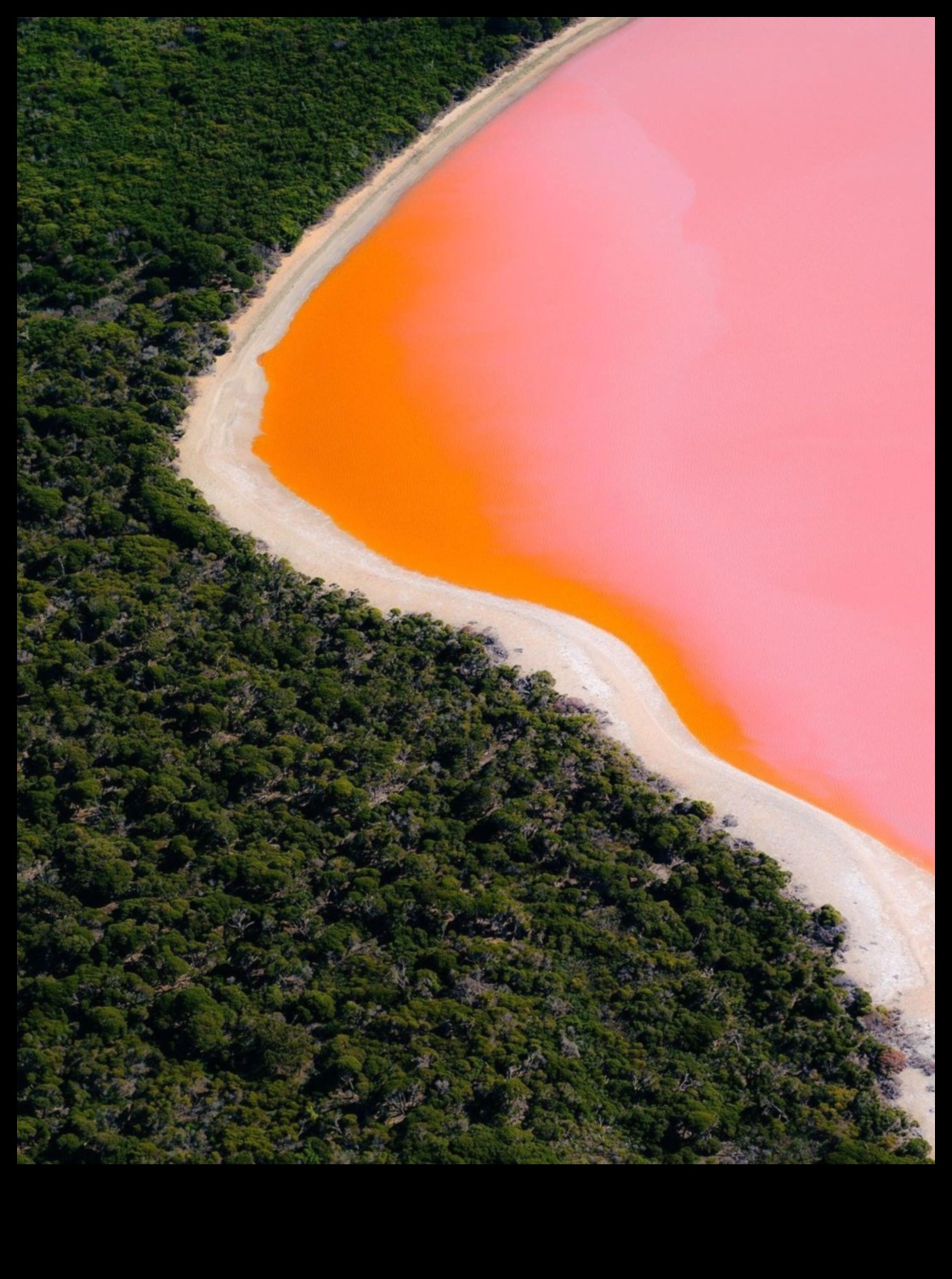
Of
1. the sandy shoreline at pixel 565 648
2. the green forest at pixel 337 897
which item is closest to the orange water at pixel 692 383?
the sandy shoreline at pixel 565 648

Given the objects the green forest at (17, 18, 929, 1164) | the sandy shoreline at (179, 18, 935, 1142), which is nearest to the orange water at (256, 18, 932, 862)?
the sandy shoreline at (179, 18, 935, 1142)

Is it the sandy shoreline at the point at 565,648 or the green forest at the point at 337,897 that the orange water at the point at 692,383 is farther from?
the green forest at the point at 337,897

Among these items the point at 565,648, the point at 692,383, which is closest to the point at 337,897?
the point at 565,648

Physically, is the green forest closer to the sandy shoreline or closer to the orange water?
the sandy shoreline

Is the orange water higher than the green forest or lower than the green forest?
higher

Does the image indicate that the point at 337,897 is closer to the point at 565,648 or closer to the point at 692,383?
the point at 565,648

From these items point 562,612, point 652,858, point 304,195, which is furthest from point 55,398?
point 652,858
